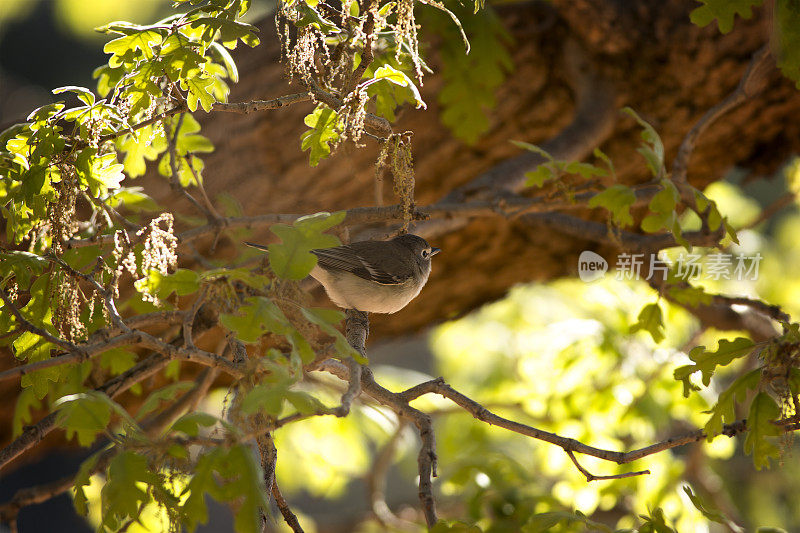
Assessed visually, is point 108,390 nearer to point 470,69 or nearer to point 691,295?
point 691,295

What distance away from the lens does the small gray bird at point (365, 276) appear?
112 inches

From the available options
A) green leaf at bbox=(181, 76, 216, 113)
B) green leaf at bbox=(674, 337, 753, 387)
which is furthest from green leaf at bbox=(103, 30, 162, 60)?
green leaf at bbox=(674, 337, 753, 387)

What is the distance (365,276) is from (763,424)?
63.9 inches

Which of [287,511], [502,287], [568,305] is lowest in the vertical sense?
[568,305]

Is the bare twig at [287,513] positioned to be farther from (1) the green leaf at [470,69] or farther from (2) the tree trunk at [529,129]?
(1) the green leaf at [470,69]

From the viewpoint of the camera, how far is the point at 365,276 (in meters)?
2.88

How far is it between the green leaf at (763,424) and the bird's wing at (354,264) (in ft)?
4.89

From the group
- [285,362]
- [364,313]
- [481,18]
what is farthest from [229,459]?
[481,18]

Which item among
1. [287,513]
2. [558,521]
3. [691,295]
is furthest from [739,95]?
[287,513]

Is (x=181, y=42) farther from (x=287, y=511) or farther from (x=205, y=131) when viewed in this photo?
(x=205, y=131)

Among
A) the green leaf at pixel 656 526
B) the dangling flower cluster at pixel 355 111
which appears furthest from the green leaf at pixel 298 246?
the green leaf at pixel 656 526

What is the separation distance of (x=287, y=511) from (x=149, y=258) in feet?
2.75

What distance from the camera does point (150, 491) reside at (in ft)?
4.94

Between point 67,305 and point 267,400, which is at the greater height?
point 267,400
